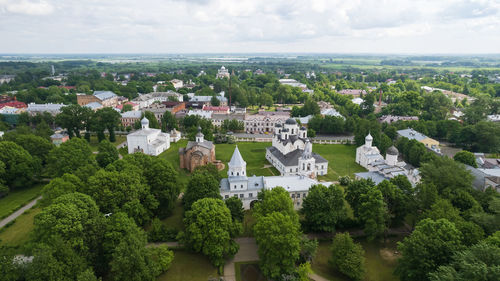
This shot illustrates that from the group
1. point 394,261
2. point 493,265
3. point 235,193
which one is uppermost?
point 493,265

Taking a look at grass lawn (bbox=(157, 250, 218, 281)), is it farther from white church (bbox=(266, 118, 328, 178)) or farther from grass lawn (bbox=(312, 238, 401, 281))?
white church (bbox=(266, 118, 328, 178))

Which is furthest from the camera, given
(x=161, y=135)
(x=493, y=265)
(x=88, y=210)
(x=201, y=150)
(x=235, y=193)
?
(x=161, y=135)

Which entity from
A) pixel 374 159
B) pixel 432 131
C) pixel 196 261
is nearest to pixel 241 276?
pixel 196 261

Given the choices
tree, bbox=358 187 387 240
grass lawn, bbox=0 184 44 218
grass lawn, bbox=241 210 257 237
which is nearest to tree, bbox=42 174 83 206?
grass lawn, bbox=0 184 44 218

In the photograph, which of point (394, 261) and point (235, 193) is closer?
point (394, 261)

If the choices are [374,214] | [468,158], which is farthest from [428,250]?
[468,158]

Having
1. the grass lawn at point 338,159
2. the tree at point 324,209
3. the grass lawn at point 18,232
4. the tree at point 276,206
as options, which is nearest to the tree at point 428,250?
the tree at point 324,209

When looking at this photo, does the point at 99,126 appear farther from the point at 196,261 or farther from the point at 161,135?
the point at 196,261
